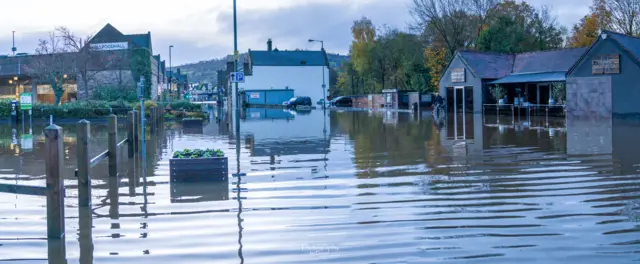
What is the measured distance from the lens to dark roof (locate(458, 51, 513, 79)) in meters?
49.6

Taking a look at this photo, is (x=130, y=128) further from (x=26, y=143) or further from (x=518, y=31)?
(x=518, y=31)

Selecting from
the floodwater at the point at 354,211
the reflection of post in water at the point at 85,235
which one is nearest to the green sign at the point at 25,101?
the floodwater at the point at 354,211

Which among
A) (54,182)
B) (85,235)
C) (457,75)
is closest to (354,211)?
(85,235)

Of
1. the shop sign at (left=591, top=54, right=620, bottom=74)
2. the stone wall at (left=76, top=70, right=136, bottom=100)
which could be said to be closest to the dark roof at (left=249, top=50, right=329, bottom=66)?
the stone wall at (left=76, top=70, right=136, bottom=100)

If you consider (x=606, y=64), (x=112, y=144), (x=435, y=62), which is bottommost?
(x=112, y=144)

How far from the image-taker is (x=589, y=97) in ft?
126

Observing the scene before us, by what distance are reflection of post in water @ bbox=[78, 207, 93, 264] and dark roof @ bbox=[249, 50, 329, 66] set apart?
9257 cm

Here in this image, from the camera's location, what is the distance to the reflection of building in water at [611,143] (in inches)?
618

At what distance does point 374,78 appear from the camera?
268ft

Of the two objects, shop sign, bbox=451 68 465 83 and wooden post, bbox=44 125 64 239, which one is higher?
shop sign, bbox=451 68 465 83

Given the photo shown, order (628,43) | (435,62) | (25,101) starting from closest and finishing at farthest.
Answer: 1. (628,43)
2. (25,101)
3. (435,62)

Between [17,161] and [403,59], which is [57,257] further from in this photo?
[403,59]

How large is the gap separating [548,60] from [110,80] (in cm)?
3936

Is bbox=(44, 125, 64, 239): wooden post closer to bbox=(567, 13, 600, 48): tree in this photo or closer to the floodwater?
the floodwater
